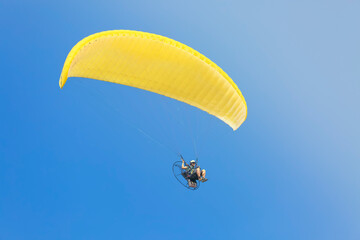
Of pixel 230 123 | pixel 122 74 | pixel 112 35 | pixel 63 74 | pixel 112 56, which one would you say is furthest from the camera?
pixel 230 123

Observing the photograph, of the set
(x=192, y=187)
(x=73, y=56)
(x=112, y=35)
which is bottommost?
(x=192, y=187)

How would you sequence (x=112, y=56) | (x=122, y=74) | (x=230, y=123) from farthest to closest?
(x=230, y=123) → (x=122, y=74) → (x=112, y=56)

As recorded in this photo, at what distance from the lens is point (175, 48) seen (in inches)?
706

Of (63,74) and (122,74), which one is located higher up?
(122,74)

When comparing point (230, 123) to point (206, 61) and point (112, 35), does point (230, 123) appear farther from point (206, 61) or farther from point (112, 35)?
point (112, 35)

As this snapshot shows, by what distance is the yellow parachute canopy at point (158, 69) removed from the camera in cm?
1664

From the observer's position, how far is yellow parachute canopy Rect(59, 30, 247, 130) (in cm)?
1664

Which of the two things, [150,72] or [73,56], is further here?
[150,72]

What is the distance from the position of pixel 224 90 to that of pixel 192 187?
16.5ft

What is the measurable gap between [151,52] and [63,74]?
4355 millimetres

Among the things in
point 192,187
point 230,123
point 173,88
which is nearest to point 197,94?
point 173,88

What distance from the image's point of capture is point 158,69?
18.9 metres

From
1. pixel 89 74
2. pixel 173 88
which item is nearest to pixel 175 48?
pixel 173 88

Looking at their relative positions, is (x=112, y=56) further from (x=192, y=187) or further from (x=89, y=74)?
(x=192, y=187)
